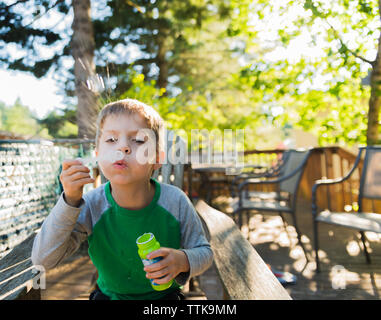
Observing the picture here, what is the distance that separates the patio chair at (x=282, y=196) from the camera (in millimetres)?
2900

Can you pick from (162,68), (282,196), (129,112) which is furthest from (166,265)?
(162,68)

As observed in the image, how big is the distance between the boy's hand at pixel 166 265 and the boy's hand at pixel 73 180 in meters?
0.22

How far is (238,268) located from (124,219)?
1.12ft

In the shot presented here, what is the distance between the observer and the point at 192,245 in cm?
89

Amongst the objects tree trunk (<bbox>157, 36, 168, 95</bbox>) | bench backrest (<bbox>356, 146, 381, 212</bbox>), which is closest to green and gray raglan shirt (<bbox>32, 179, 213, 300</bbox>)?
bench backrest (<bbox>356, 146, 381, 212</bbox>)

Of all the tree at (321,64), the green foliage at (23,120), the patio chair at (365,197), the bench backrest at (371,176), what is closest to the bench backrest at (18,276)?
the green foliage at (23,120)

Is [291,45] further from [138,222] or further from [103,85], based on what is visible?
[138,222]

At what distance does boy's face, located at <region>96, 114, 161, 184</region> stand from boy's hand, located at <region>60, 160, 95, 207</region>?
7 cm

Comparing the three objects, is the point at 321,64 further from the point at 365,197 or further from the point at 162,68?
the point at 162,68

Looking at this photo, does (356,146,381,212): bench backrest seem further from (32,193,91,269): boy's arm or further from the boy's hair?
(32,193,91,269): boy's arm

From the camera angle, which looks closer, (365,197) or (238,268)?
(238,268)

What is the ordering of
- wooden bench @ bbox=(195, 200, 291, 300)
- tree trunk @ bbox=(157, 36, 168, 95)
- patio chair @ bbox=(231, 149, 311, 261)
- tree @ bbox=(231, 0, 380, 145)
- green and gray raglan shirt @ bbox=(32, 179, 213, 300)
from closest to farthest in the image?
1. wooden bench @ bbox=(195, 200, 291, 300)
2. green and gray raglan shirt @ bbox=(32, 179, 213, 300)
3. patio chair @ bbox=(231, 149, 311, 261)
4. tree @ bbox=(231, 0, 380, 145)
5. tree trunk @ bbox=(157, 36, 168, 95)

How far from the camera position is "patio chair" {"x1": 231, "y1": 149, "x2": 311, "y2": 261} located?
9.52 feet
